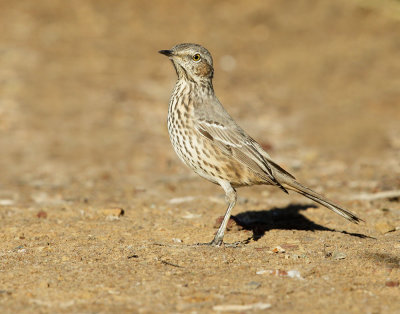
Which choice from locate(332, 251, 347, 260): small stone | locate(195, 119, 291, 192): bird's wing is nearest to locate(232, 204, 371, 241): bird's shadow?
locate(195, 119, 291, 192): bird's wing

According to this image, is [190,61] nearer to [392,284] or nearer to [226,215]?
[226,215]

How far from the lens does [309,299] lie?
14.2ft

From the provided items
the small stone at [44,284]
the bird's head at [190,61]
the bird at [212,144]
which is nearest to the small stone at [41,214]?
the bird at [212,144]

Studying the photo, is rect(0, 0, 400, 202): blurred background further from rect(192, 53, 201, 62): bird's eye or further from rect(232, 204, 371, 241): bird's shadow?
rect(192, 53, 201, 62): bird's eye

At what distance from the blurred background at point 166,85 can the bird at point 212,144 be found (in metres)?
2.87

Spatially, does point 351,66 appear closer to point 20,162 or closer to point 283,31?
point 283,31

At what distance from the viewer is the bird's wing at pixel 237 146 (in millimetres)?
6336

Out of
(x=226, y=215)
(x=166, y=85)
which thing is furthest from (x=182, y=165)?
(x=226, y=215)

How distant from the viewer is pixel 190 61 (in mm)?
6711

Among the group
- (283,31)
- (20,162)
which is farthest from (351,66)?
(20,162)

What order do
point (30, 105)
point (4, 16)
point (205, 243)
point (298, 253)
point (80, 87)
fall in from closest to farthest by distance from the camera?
1. point (298, 253)
2. point (205, 243)
3. point (30, 105)
4. point (80, 87)
5. point (4, 16)

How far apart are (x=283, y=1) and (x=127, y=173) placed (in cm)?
1389

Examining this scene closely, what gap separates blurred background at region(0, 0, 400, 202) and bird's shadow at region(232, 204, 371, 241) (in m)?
2.31

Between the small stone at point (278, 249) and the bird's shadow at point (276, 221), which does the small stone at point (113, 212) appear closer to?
the bird's shadow at point (276, 221)
